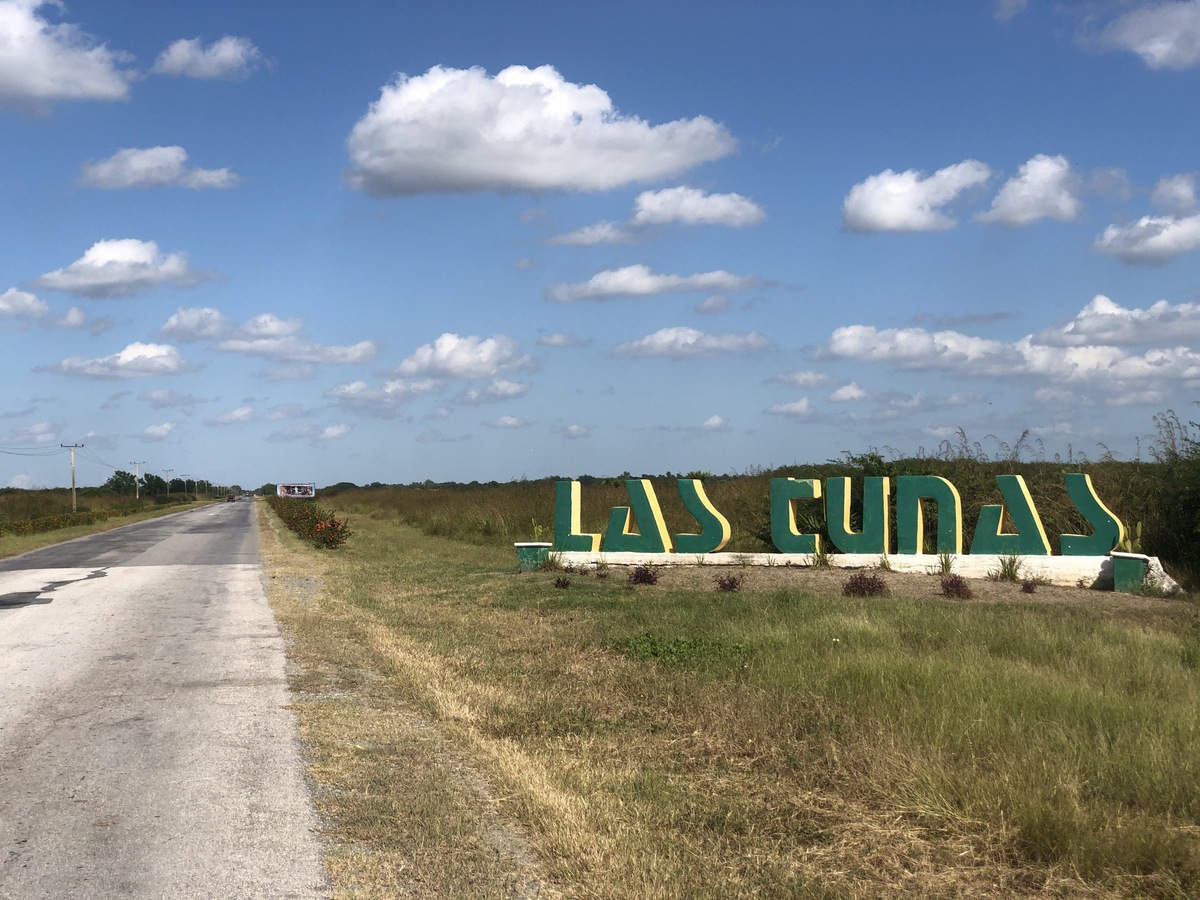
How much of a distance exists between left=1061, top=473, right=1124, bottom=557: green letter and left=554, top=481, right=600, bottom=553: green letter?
8502 millimetres

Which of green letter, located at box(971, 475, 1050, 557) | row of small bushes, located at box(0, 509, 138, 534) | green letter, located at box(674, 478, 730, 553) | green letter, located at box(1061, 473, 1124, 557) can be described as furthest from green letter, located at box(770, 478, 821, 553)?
row of small bushes, located at box(0, 509, 138, 534)

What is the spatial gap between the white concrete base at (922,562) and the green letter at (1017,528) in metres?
0.20

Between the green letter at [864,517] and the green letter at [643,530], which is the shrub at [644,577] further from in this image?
the green letter at [864,517]

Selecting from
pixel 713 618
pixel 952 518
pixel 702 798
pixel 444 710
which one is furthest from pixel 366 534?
pixel 702 798

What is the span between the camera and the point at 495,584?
17266mm

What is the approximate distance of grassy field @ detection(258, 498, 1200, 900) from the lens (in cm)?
475

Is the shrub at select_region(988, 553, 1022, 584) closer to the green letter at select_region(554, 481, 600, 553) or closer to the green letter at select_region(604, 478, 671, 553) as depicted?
the green letter at select_region(604, 478, 671, 553)

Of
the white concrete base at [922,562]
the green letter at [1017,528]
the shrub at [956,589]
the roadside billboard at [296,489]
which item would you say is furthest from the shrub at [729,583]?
the roadside billboard at [296,489]

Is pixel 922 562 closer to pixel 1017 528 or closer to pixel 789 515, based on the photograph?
pixel 1017 528

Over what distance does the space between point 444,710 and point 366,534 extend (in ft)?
104

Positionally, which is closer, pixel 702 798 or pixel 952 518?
pixel 702 798

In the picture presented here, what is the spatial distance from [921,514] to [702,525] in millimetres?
3999

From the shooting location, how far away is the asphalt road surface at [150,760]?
15.7 feet

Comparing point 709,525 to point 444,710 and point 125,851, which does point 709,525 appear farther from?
point 125,851
